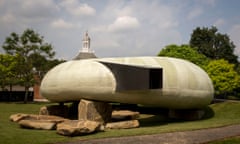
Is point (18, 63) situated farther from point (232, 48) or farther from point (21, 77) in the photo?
point (232, 48)

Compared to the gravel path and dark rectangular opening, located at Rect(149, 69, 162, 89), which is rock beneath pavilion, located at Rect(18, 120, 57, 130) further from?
dark rectangular opening, located at Rect(149, 69, 162, 89)

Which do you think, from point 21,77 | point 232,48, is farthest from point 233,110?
point 232,48

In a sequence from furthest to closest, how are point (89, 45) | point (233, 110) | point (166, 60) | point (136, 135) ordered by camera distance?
point (89, 45), point (233, 110), point (166, 60), point (136, 135)

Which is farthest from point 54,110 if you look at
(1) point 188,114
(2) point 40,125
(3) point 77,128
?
(1) point 188,114

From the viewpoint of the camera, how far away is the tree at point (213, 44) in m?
57.4

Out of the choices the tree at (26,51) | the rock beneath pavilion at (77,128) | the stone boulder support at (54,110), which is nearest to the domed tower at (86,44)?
the tree at (26,51)

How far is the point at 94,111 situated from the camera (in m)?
16.9

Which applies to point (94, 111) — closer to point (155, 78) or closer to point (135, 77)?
point (135, 77)

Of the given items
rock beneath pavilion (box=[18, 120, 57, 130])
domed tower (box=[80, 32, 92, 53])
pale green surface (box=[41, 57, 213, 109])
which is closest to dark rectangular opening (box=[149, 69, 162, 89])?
pale green surface (box=[41, 57, 213, 109])

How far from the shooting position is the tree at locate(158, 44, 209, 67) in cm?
3900

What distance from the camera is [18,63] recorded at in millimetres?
38938

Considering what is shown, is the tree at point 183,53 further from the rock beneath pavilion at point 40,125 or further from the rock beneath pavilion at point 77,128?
the rock beneath pavilion at point 77,128

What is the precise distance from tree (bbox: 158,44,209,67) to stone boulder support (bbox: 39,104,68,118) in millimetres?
20918

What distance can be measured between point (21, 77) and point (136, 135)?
1196 inches
